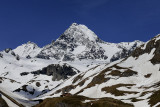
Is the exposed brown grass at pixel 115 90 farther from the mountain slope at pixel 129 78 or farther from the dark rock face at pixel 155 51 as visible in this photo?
the dark rock face at pixel 155 51

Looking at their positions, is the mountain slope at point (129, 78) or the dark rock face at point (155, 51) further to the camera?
the dark rock face at point (155, 51)

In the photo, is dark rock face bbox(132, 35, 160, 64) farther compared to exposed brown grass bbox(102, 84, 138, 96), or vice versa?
dark rock face bbox(132, 35, 160, 64)

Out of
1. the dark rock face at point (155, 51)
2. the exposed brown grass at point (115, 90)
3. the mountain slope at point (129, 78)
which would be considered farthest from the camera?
the dark rock face at point (155, 51)

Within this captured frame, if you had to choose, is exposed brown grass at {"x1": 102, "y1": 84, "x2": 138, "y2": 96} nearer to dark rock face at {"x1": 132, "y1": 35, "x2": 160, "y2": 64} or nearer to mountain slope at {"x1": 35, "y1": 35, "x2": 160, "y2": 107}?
mountain slope at {"x1": 35, "y1": 35, "x2": 160, "y2": 107}

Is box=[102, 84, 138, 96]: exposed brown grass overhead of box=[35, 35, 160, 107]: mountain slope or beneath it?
beneath

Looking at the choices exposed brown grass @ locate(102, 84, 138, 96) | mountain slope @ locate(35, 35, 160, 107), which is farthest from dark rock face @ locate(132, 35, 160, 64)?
exposed brown grass @ locate(102, 84, 138, 96)

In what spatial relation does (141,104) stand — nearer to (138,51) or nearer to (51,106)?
(51,106)

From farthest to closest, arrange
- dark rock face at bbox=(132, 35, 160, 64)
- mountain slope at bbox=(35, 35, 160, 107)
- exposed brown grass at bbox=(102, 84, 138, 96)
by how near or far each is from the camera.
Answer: dark rock face at bbox=(132, 35, 160, 64)
mountain slope at bbox=(35, 35, 160, 107)
exposed brown grass at bbox=(102, 84, 138, 96)

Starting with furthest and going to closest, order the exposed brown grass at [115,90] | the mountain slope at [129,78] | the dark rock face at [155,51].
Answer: the dark rock face at [155,51]
the mountain slope at [129,78]
the exposed brown grass at [115,90]

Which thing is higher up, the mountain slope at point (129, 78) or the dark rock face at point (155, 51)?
the dark rock face at point (155, 51)

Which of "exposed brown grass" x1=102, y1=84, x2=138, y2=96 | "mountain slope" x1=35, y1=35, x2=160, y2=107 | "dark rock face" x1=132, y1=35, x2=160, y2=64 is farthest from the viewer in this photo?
"dark rock face" x1=132, y1=35, x2=160, y2=64

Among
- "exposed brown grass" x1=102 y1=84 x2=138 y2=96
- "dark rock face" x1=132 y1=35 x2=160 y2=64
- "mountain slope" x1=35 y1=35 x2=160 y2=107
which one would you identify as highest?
"dark rock face" x1=132 y1=35 x2=160 y2=64

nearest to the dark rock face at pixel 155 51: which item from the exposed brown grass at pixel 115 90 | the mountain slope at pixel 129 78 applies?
the mountain slope at pixel 129 78

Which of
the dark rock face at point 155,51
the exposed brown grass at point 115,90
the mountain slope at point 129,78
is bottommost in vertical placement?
the exposed brown grass at point 115,90
